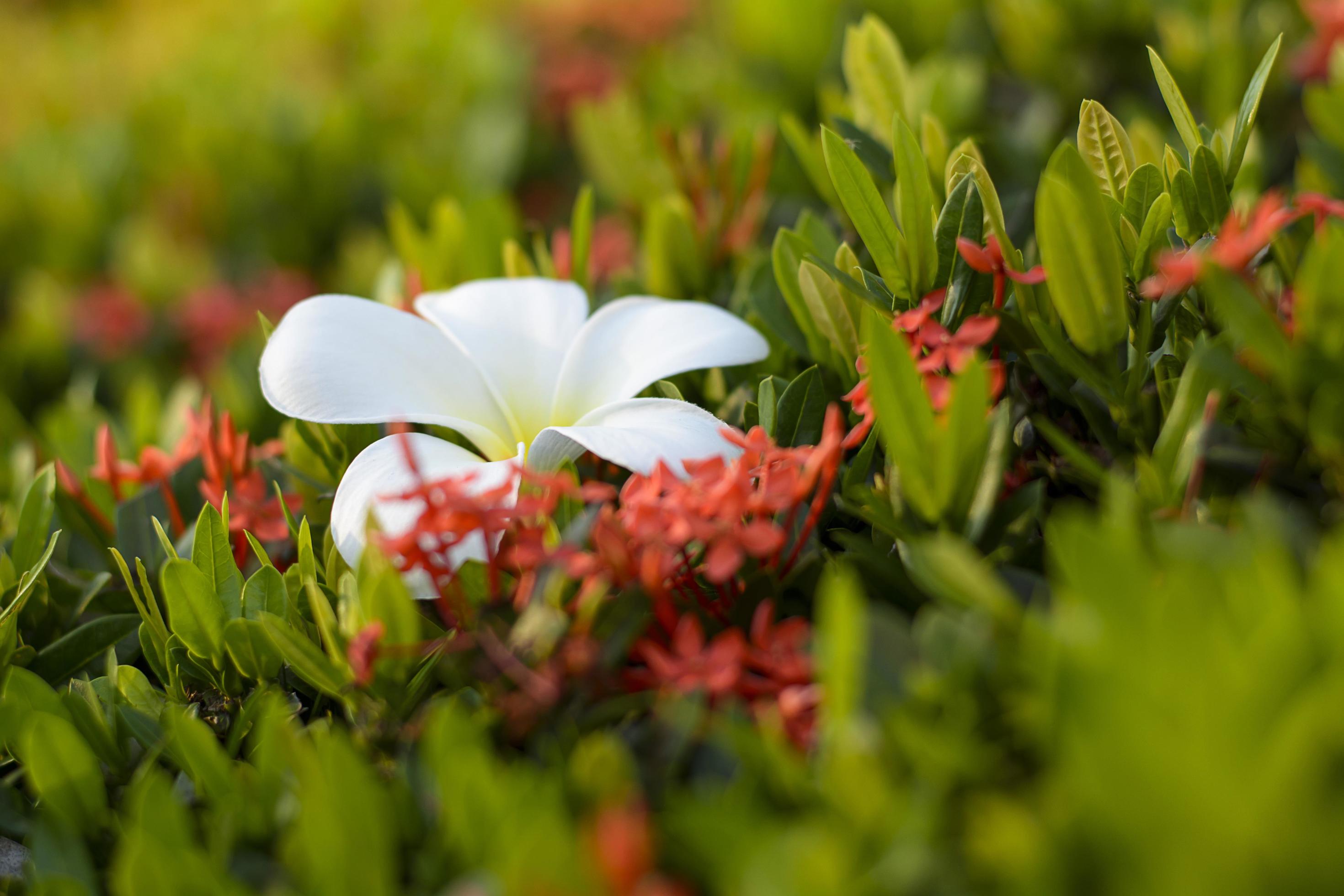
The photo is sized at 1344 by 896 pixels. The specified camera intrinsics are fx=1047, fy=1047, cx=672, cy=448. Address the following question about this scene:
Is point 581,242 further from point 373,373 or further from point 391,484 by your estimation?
point 391,484

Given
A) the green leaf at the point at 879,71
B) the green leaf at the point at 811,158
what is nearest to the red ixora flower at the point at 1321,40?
the green leaf at the point at 879,71

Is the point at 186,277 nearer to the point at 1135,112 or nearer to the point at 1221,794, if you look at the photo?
the point at 1135,112

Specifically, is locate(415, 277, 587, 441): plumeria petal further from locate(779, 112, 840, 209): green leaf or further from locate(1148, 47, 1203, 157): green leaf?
locate(1148, 47, 1203, 157): green leaf

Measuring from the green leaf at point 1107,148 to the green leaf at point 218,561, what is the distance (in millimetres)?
1049

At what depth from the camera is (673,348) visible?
125cm

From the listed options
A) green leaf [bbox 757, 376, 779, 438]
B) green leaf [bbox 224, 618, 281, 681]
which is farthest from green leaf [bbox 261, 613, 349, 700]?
green leaf [bbox 757, 376, 779, 438]

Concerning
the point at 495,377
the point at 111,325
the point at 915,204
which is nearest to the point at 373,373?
the point at 495,377

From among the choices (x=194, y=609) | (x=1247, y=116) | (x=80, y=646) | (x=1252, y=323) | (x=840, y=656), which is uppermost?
(x=1247, y=116)

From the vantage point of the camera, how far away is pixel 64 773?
932 millimetres

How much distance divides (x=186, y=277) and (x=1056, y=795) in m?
2.61

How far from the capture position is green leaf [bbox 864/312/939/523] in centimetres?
94

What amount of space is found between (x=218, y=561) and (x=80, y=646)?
0.82 ft

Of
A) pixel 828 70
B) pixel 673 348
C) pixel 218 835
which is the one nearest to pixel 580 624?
pixel 218 835

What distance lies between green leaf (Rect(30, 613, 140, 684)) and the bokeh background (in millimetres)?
550
